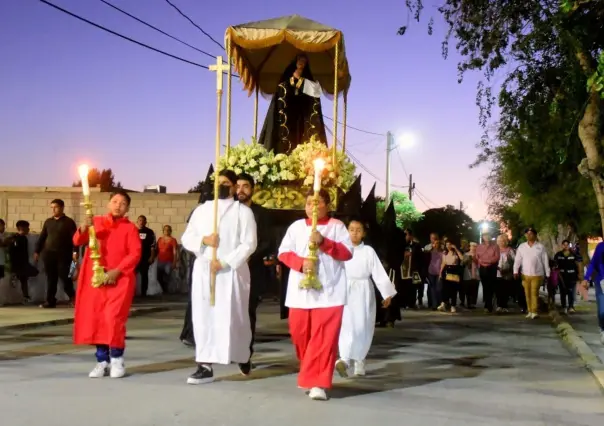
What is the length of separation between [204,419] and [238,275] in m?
2.01

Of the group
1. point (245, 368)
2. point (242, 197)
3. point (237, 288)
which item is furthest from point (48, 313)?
point (237, 288)

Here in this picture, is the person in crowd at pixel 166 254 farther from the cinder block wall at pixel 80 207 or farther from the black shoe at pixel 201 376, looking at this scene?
the black shoe at pixel 201 376

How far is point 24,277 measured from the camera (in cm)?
1709

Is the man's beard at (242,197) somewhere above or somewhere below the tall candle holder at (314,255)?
above

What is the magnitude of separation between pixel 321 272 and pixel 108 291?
6.68ft

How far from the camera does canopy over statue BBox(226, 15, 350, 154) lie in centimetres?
1260

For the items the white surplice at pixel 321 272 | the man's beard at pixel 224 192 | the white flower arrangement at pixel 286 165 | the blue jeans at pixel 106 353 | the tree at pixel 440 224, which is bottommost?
the blue jeans at pixel 106 353

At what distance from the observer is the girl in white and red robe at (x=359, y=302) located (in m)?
8.73

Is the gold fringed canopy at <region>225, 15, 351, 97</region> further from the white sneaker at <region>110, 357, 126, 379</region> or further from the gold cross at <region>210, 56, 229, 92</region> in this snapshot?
the white sneaker at <region>110, 357, 126, 379</region>

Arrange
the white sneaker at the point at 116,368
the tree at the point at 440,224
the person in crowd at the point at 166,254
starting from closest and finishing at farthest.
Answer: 1. the white sneaker at the point at 116,368
2. the person in crowd at the point at 166,254
3. the tree at the point at 440,224

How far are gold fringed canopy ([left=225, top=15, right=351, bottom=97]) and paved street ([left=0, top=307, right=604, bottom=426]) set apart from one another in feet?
14.2

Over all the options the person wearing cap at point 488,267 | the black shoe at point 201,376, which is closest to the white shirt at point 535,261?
the person wearing cap at point 488,267

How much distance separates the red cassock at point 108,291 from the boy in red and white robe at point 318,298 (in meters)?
1.53

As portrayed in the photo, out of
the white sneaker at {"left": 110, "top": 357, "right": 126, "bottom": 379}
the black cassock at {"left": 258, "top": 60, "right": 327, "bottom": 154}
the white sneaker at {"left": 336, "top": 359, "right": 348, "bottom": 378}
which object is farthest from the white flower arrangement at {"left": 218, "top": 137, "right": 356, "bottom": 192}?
the white sneaker at {"left": 110, "top": 357, "right": 126, "bottom": 379}
